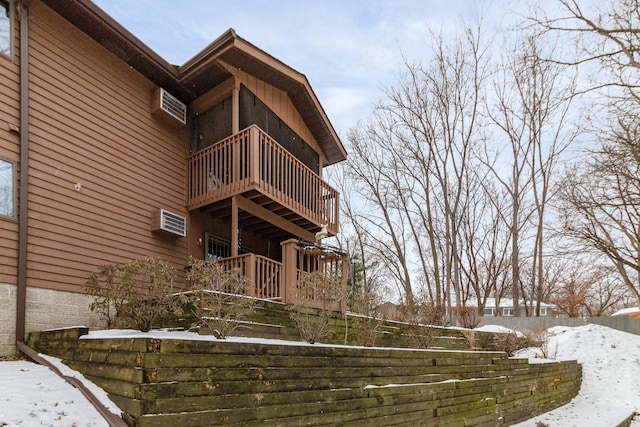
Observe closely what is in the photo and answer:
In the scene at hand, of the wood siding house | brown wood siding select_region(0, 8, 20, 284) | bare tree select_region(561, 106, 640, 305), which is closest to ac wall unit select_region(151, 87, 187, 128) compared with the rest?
the wood siding house

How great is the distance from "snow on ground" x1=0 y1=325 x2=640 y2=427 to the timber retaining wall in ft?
0.82

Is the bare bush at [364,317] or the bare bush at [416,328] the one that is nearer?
the bare bush at [364,317]

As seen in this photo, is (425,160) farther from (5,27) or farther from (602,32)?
(5,27)

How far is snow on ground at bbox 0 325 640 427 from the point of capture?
3.29m

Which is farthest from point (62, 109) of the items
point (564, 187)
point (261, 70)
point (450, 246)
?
point (450, 246)

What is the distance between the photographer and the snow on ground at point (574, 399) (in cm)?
329

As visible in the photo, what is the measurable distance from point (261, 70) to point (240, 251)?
4.03 m

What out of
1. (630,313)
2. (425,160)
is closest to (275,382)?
(425,160)

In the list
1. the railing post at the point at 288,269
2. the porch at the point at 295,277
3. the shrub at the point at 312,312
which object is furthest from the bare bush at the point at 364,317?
the railing post at the point at 288,269

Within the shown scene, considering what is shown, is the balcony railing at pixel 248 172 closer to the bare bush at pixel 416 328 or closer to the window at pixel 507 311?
the bare bush at pixel 416 328

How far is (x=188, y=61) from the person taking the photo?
27.9 feet

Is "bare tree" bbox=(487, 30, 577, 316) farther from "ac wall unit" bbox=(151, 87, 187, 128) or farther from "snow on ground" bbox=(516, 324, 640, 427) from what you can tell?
"ac wall unit" bbox=(151, 87, 187, 128)

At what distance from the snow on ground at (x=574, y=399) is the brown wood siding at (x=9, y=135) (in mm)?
1259

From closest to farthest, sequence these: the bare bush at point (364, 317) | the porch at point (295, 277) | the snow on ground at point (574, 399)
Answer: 1. the snow on ground at point (574, 399)
2. the porch at point (295, 277)
3. the bare bush at point (364, 317)
